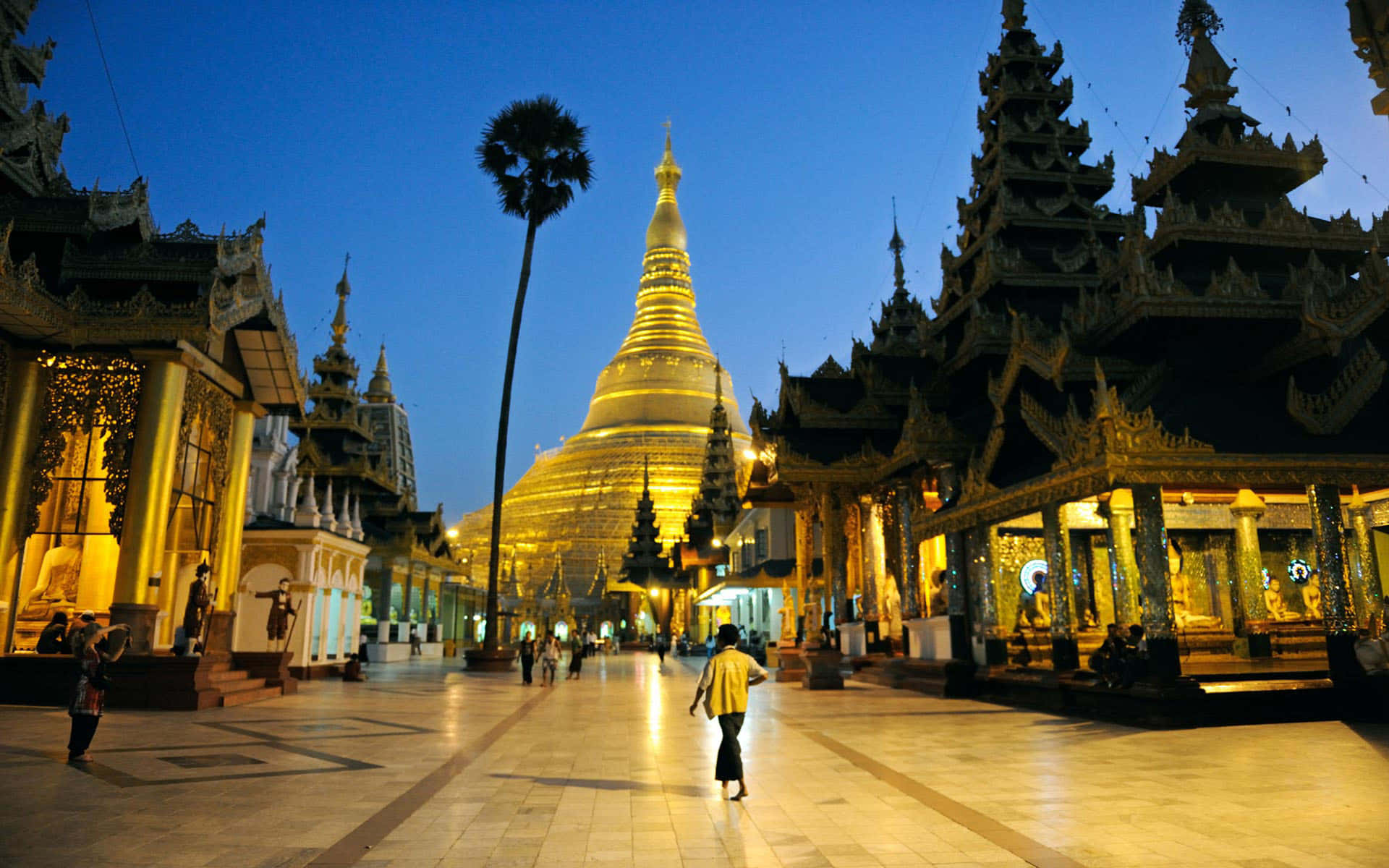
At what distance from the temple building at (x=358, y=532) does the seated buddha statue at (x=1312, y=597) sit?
22.7m

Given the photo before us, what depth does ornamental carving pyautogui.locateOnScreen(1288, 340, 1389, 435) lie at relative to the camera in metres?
12.5

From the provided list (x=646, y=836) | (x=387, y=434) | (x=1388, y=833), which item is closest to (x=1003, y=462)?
(x=1388, y=833)

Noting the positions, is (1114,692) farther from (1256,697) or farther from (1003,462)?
(1003,462)

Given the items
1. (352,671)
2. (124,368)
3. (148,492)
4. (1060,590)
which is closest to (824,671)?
(1060,590)

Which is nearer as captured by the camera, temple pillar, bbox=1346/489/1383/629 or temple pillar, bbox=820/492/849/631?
temple pillar, bbox=1346/489/1383/629

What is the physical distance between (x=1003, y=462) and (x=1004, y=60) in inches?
500

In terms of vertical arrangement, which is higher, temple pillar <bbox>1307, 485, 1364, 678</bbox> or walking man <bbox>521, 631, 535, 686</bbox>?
temple pillar <bbox>1307, 485, 1364, 678</bbox>

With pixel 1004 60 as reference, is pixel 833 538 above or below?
below

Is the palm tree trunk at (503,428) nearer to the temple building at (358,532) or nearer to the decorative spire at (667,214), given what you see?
the temple building at (358,532)

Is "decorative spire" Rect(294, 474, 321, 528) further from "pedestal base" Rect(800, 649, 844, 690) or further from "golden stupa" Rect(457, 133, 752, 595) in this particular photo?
"golden stupa" Rect(457, 133, 752, 595)

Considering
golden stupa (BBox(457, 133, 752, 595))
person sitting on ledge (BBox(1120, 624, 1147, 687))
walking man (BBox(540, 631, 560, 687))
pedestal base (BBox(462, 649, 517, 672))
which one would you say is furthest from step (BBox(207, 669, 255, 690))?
golden stupa (BBox(457, 133, 752, 595))

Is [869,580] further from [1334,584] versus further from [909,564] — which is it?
[1334,584]

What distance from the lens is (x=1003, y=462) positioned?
15867mm

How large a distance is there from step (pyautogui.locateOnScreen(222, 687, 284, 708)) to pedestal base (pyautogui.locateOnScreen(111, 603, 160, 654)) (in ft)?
4.72
